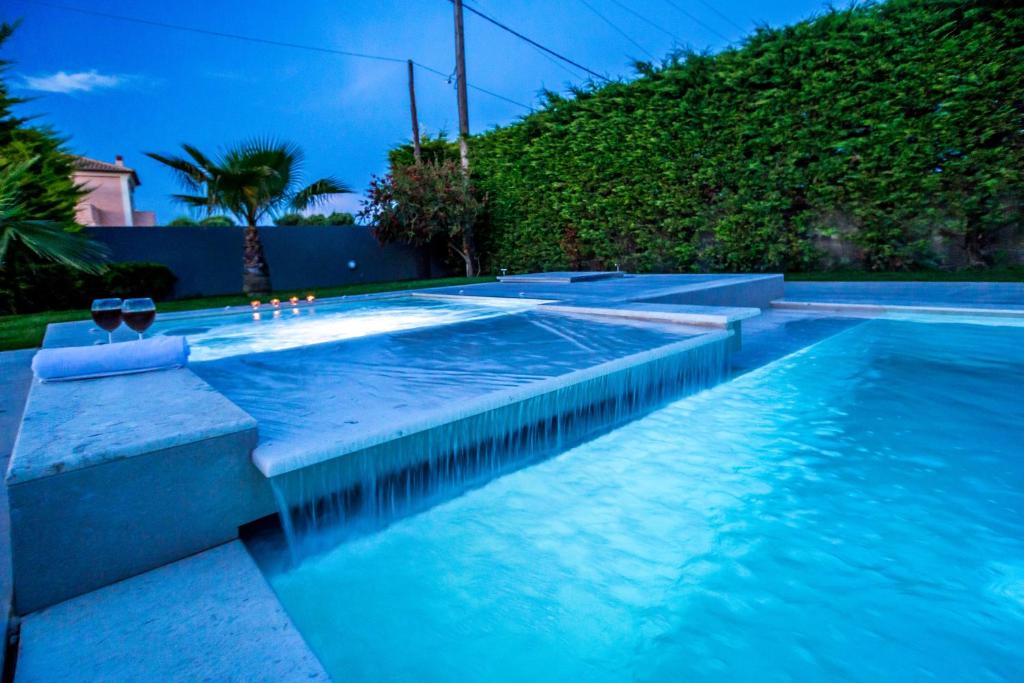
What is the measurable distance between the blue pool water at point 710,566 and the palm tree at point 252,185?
829 centimetres

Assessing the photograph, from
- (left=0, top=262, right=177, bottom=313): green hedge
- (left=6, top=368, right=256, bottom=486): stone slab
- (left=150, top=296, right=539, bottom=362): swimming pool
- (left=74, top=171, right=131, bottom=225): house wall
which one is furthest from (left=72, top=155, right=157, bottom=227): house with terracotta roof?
(left=6, top=368, right=256, bottom=486): stone slab

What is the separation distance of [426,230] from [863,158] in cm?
804

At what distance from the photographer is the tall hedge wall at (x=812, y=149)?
646cm

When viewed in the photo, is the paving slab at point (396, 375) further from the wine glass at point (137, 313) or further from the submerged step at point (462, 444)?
the wine glass at point (137, 313)

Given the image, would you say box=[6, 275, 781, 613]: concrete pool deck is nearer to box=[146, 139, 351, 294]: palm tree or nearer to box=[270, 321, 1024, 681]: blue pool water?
box=[270, 321, 1024, 681]: blue pool water

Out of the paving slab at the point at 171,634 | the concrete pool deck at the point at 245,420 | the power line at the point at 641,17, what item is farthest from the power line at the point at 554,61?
the paving slab at the point at 171,634

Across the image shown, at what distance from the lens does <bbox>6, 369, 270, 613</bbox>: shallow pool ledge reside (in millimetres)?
1227

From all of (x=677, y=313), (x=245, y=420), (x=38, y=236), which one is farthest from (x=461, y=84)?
(x=245, y=420)

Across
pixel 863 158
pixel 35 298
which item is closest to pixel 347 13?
pixel 35 298

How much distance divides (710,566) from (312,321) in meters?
4.06

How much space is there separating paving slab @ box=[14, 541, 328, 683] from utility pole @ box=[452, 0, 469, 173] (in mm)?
12340

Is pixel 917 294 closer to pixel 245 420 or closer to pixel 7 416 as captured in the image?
pixel 245 420

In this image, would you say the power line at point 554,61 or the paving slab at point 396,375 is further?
the power line at point 554,61

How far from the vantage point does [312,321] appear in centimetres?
484
